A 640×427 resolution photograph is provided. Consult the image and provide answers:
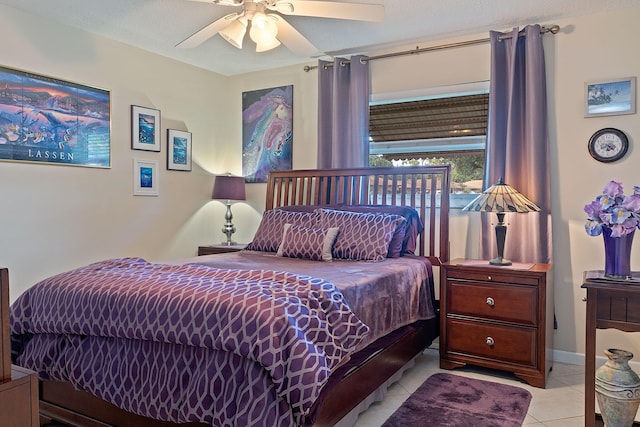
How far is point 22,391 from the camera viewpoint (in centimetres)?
98

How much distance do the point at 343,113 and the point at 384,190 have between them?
0.85 meters

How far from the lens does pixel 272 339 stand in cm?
163

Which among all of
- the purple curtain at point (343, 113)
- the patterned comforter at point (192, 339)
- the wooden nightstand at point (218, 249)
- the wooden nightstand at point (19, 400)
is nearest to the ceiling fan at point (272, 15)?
the purple curtain at point (343, 113)

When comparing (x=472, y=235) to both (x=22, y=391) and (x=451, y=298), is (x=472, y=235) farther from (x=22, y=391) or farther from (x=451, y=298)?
(x=22, y=391)

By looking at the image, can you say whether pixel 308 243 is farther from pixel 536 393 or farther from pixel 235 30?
pixel 536 393

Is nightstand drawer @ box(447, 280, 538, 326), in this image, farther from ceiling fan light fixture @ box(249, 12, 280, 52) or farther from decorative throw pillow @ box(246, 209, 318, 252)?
ceiling fan light fixture @ box(249, 12, 280, 52)

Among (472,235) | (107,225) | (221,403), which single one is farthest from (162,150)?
(221,403)

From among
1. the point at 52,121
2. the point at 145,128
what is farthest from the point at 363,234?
the point at 52,121

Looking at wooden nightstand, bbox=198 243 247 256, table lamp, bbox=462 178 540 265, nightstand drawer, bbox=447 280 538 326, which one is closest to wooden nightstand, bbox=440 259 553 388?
nightstand drawer, bbox=447 280 538 326

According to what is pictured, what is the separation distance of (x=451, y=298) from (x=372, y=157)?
5.29ft

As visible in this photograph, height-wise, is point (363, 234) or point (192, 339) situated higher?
point (363, 234)

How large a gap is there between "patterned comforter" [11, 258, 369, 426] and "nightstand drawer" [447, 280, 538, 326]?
4.13 feet

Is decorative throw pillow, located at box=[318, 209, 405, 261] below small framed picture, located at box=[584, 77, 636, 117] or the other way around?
below

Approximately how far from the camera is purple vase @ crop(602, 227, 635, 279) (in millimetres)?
2131
